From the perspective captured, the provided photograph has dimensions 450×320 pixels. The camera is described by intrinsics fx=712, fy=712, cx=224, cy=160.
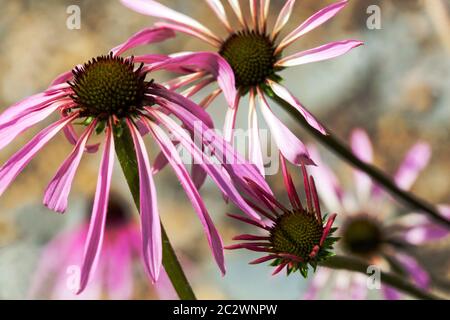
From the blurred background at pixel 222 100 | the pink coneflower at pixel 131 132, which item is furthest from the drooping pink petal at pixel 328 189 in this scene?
the pink coneflower at pixel 131 132

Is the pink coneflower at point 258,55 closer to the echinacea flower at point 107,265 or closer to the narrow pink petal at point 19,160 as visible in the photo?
the narrow pink petal at point 19,160

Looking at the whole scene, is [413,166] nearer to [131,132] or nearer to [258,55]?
[258,55]

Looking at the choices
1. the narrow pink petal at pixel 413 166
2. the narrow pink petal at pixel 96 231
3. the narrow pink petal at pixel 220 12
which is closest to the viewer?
the narrow pink petal at pixel 96 231

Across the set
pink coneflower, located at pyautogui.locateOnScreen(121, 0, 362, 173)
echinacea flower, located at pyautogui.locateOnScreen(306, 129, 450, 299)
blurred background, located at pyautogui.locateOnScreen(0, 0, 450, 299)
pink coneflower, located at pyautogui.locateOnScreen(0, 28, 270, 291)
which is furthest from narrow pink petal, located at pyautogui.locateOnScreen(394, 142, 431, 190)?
pink coneflower, located at pyautogui.locateOnScreen(0, 28, 270, 291)

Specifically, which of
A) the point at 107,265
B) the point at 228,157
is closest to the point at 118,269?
the point at 107,265

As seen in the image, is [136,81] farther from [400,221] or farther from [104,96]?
[400,221]

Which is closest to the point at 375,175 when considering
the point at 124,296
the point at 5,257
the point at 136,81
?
the point at 136,81
